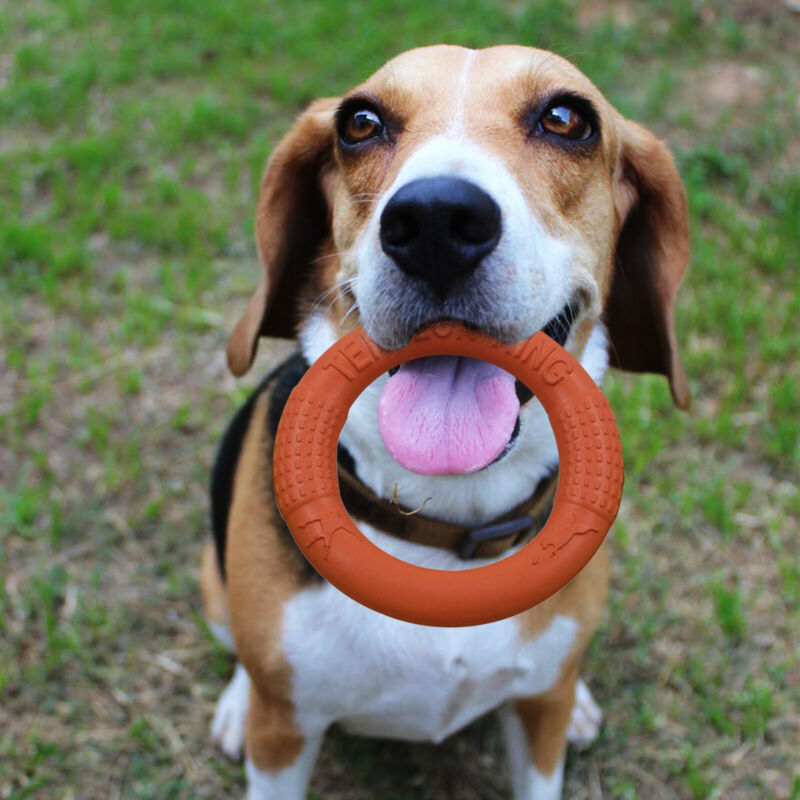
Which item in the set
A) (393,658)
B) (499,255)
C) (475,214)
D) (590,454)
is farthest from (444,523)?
(475,214)

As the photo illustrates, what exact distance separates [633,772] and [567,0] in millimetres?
6059

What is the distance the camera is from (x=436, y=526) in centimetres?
249

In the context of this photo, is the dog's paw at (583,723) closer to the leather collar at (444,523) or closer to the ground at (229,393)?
the ground at (229,393)

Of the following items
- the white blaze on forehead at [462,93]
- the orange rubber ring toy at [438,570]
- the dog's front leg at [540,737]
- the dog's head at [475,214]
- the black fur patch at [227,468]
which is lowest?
the dog's front leg at [540,737]

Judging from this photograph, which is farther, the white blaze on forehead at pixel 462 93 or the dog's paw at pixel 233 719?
the dog's paw at pixel 233 719

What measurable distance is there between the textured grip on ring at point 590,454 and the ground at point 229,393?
153cm

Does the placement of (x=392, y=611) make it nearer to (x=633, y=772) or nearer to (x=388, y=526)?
(x=388, y=526)

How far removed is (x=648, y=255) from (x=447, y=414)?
102cm

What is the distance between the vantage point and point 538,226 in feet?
7.33

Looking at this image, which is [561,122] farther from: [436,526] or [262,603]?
[262,603]

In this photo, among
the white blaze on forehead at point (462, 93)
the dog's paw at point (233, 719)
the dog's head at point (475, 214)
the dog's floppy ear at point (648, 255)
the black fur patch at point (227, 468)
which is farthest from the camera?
the dog's paw at point (233, 719)

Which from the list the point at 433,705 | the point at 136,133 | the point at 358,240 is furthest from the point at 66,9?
the point at 433,705

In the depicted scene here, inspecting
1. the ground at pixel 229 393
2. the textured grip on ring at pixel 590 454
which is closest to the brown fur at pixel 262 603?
the ground at pixel 229 393

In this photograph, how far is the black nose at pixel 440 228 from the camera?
76.0 inches
